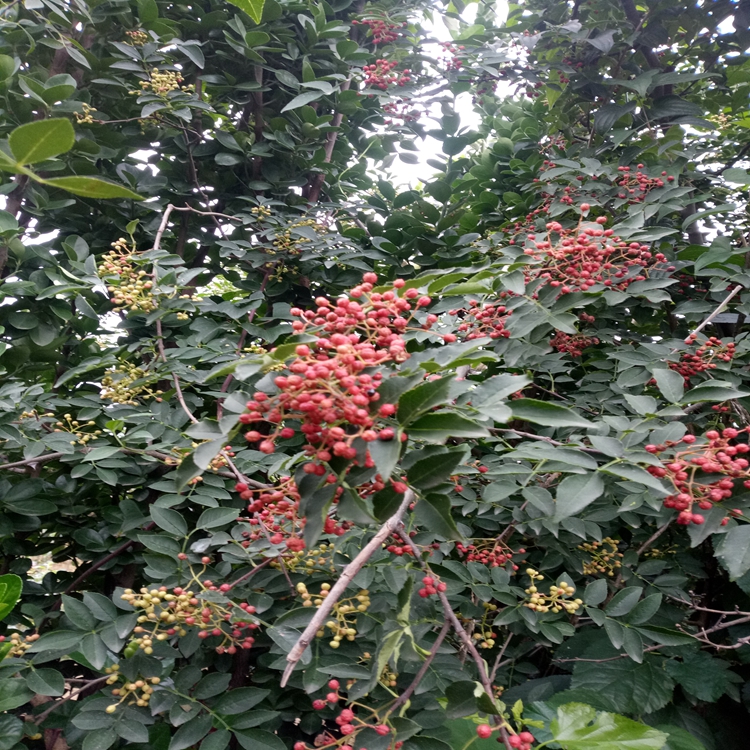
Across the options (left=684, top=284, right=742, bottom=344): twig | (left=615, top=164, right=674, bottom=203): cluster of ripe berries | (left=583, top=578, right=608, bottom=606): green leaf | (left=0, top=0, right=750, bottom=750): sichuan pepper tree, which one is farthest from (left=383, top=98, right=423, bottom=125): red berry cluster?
(left=583, top=578, right=608, bottom=606): green leaf

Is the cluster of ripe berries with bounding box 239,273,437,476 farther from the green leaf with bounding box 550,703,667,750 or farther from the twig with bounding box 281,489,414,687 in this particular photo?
the green leaf with bounding box 550,703,667,750

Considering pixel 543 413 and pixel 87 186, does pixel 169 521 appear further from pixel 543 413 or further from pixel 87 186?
pixel 87 186

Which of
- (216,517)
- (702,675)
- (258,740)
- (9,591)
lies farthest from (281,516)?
(702,675)

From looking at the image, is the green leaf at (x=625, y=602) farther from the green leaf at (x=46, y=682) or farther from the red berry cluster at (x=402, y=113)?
the red berry cluster at (x=402, y=113)

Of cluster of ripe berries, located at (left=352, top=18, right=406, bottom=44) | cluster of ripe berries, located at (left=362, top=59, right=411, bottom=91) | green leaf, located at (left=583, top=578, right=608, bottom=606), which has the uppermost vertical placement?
cluster of ripe berries, located at (left=352, top=18, right=406, bottom=44)

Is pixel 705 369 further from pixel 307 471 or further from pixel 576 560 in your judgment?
pixel 307 471

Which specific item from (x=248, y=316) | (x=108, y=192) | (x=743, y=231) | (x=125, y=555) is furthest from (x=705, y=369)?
(x=125, y=555)

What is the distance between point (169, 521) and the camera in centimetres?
147

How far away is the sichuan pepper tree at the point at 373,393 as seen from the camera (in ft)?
3.27

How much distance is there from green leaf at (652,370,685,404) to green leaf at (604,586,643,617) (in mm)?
512

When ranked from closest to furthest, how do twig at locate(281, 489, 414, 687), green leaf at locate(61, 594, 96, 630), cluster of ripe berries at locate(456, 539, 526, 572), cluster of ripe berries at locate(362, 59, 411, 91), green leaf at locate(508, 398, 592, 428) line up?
twig at locate(281, 489, 414, 687) < green leaf at locate(508, 398, 592, 428) < green leaf at locate(61, 594, 96, 630) < cluster of ripe berries at locate(456, 539, 526, 572) < cluster of ripe berries at locate(362, 59, 411, 91)

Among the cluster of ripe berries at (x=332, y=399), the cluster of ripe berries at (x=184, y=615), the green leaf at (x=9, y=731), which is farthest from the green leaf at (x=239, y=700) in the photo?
the cluster of ripe berries at (x=332, y=399)

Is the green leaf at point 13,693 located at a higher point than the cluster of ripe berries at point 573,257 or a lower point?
lower

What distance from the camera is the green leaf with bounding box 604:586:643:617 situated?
4.68 ft
